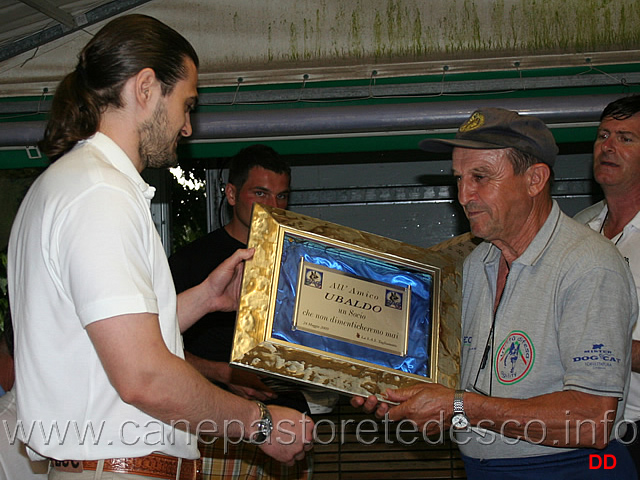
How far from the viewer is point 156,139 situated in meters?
1.99

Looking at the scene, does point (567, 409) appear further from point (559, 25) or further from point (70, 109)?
point (559, 25)

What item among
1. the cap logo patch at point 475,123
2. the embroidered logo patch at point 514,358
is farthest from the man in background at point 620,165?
the embroidered logo patch at point 514,358

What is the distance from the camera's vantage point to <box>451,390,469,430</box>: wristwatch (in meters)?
2.25

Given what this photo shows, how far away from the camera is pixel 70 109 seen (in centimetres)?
193

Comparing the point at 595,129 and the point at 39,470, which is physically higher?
the point at 595,129

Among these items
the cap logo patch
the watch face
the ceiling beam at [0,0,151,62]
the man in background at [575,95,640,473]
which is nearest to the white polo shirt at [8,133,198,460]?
the watch face

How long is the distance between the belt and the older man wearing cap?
28.4 inches

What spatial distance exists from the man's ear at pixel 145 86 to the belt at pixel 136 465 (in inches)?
36.5

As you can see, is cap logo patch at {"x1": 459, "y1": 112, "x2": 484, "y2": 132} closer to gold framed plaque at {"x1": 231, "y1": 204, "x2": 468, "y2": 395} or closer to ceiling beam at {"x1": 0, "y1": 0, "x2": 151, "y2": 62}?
gold framed plaque at {"x1": 231, "y1": 204, "x2": 468, "y2": 395}

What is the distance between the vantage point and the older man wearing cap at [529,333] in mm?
2141

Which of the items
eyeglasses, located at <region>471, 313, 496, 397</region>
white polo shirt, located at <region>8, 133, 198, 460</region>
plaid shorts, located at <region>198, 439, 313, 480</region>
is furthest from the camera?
plaid shorts, located at <region>198, 439, 313, 480</region>

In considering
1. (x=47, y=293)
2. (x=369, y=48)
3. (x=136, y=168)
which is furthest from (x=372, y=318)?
(x=369, y=48)

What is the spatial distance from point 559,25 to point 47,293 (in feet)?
9.21

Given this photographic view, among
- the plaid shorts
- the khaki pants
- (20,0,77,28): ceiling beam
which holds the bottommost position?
the plaid shorts
